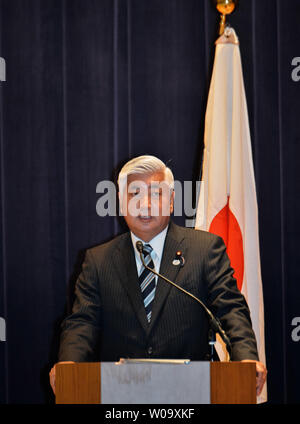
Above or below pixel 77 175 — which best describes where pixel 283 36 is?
above

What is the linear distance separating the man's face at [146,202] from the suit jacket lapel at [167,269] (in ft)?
0.28

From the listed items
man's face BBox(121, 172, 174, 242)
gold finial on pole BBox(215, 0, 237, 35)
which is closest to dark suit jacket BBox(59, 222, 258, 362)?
man's face BBox(121, 172, 174, 242)

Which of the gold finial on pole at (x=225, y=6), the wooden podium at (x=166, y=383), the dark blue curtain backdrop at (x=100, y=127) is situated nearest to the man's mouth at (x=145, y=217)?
the wooden podium at (x=166, y=383)

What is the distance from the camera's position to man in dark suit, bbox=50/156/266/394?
85.7 inches

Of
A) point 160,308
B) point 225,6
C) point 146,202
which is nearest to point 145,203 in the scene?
point 146,202

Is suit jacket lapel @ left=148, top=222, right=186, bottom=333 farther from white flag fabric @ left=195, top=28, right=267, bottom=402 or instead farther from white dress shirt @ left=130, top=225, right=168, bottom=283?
white flag fabric @ left=195, top=28, right=267, bottom=402

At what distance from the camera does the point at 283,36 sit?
11.7 ft

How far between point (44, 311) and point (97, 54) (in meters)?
1.84

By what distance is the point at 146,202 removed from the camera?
2340mm

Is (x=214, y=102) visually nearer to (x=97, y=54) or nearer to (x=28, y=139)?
(x=97, y=54)

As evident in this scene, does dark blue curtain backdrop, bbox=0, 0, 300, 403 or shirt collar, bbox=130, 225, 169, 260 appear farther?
dark blue curtain backdrop, bbox=0, 0, 300, 403

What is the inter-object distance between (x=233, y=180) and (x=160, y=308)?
1244 mm
